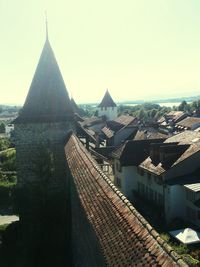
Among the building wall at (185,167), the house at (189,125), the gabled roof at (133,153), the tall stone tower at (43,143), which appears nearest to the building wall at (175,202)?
the building wall at (185,167)

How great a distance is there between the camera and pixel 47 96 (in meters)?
25.4

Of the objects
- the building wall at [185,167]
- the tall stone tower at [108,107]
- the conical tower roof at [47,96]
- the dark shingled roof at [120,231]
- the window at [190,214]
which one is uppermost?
the conical tower roof at [47,96]

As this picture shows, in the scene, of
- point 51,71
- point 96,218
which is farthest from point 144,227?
point 51,71

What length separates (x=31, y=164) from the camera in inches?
966

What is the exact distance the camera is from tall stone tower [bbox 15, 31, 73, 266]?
23594mm

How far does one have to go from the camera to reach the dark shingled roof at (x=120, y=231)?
201 inches

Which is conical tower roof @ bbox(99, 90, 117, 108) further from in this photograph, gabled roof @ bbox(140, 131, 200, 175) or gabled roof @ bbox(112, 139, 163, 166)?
gabled roof @ bbox(140, 131, 200, 175)

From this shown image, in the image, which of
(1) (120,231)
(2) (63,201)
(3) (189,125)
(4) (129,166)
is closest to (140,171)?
(4) (129,166)

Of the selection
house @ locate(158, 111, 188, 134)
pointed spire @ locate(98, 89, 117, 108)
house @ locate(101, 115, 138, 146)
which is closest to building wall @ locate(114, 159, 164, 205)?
house @ locate(101, 115, 138, 146)

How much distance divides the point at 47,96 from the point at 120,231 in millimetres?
19813

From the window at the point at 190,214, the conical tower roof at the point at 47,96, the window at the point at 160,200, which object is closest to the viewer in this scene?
the conical tower roof at the point at 47,96

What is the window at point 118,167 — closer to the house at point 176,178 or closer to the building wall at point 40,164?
the house at point 176,178

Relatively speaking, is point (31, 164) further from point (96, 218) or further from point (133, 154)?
point (96, 218)

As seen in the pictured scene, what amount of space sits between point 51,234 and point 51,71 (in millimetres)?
11718
